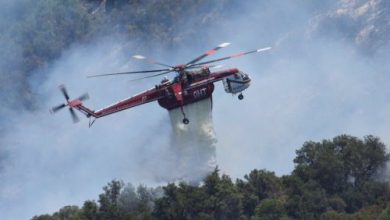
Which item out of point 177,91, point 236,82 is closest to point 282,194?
point 236,82

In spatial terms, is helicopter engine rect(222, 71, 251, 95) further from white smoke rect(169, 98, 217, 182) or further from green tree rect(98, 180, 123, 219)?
green tree rect(98, 180, 123, 219)

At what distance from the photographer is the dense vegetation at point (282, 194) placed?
10881cm

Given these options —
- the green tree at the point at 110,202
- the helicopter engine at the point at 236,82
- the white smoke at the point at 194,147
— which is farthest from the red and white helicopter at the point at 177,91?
the green tree at the point at 110,202

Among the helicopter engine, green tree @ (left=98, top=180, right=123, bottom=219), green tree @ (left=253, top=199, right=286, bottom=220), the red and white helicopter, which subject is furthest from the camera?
the helicopter engine

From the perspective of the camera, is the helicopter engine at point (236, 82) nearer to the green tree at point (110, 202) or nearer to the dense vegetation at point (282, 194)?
the dense vegetation at point (282, 194)

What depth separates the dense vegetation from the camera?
10881cm

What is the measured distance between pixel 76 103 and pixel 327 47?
116ft

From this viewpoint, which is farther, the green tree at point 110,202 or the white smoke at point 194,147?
the white smoke at point 194,147

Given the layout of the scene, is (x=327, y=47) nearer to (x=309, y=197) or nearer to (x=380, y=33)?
(x=380, y=33)

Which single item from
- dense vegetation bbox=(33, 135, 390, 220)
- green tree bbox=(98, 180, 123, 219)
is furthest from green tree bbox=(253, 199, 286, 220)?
green tree bbox=(98, 180, 123, 219)

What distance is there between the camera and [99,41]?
152m

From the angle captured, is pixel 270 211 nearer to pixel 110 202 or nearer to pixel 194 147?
pixel 194 147

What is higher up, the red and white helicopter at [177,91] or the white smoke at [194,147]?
the red and white helicopter at [177,91]

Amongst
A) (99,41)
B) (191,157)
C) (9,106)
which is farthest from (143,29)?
(191,157)
